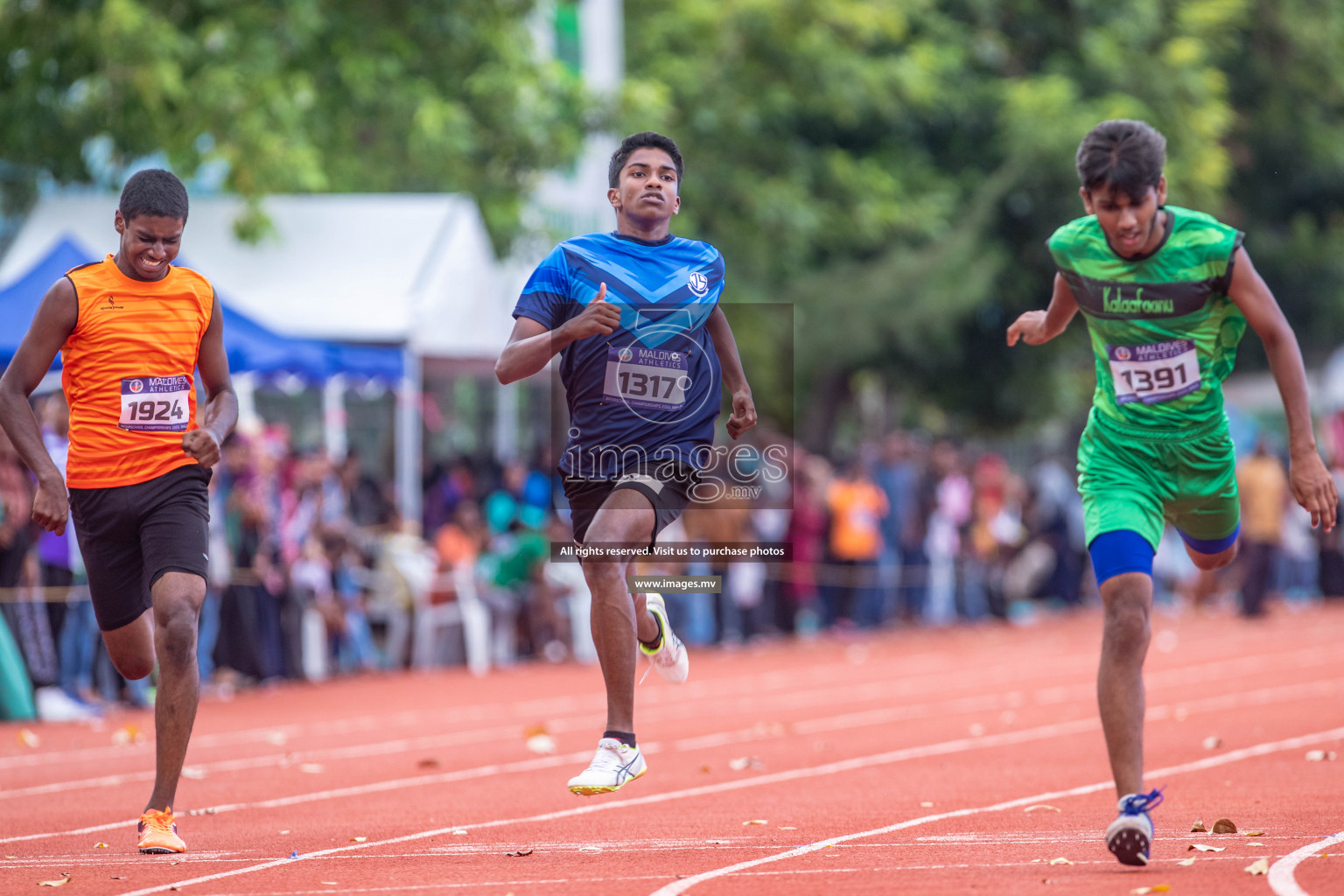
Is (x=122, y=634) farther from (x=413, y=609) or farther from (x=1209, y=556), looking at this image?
(x=413, y=609)

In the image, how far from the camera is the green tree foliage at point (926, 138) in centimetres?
2428

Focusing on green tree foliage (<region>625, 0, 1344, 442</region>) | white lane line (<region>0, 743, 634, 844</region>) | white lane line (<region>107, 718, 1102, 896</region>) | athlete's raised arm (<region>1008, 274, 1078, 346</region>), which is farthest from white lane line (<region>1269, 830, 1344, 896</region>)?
green tree foliage (<region>625, 0, 1344, 442</region>)

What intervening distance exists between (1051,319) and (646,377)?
58.8 inches

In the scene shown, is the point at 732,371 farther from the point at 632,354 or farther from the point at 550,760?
the point at 550,760

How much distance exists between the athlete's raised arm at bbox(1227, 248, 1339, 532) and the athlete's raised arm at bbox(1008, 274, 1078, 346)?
61 cm

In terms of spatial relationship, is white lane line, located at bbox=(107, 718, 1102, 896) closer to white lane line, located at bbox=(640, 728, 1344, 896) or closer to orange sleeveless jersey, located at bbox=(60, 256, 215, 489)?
white lane line, located at bbox=(640, 728, 1344, 896)

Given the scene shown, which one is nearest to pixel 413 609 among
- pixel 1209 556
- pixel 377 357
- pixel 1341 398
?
pixel 377 357

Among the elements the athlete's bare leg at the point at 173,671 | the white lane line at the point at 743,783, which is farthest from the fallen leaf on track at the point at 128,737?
the athlete's bare leg at the point at 173,671

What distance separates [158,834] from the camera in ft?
21.4

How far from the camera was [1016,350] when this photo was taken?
28422mm

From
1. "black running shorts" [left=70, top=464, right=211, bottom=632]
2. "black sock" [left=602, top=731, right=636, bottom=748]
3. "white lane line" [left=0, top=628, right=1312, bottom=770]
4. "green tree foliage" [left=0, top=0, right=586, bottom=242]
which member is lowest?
"white lane line" [left=0, top=628, right=1312, bottom=770]

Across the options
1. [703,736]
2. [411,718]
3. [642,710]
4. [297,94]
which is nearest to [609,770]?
[703,736]

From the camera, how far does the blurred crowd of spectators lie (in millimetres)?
14016

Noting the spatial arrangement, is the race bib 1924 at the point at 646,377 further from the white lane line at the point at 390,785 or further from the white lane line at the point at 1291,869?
the white lane line at the point at 390,785
